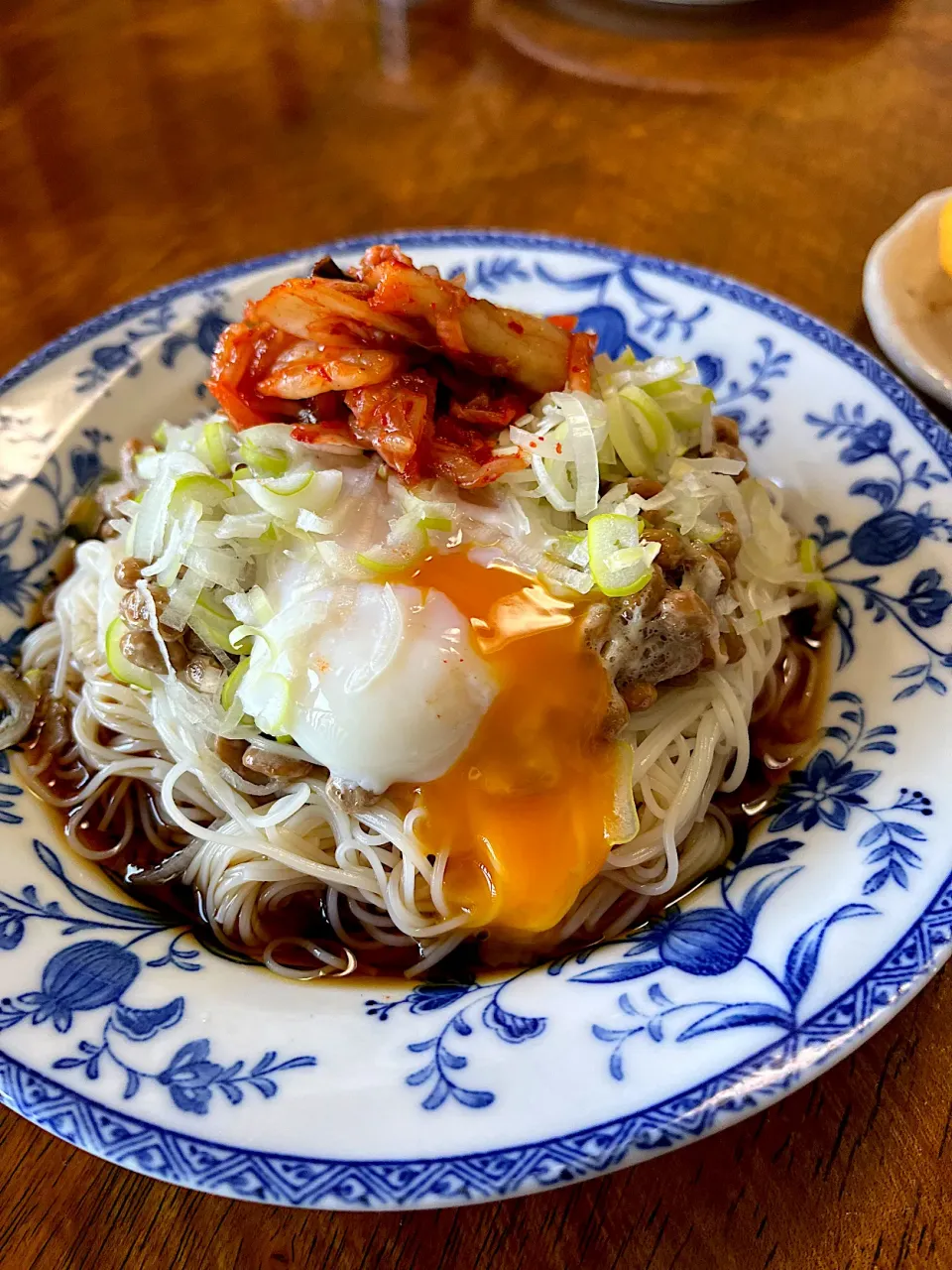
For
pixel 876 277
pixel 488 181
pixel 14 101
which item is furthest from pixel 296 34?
pixel 876 277

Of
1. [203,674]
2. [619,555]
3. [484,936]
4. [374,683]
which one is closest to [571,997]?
[484,936]

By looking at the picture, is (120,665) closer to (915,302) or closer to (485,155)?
(915,302)

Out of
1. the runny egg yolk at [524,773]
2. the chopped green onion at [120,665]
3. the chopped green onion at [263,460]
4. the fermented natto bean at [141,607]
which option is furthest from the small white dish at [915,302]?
the chopped green onion at [120,665]

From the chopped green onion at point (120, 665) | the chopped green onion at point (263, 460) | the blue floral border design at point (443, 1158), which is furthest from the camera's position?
the chopped green onion at point (120, 665)

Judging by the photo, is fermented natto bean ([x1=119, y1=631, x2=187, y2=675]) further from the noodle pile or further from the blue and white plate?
the blue and white plate

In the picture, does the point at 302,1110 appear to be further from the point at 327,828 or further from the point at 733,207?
the point at 733,207

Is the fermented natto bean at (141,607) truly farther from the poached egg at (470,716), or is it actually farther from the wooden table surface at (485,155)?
the wooden table surface at (485,155)

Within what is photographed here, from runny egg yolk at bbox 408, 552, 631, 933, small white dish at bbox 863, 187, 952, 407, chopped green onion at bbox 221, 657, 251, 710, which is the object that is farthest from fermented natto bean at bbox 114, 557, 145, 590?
small white dish at bbox 863, 187, 952, 407
